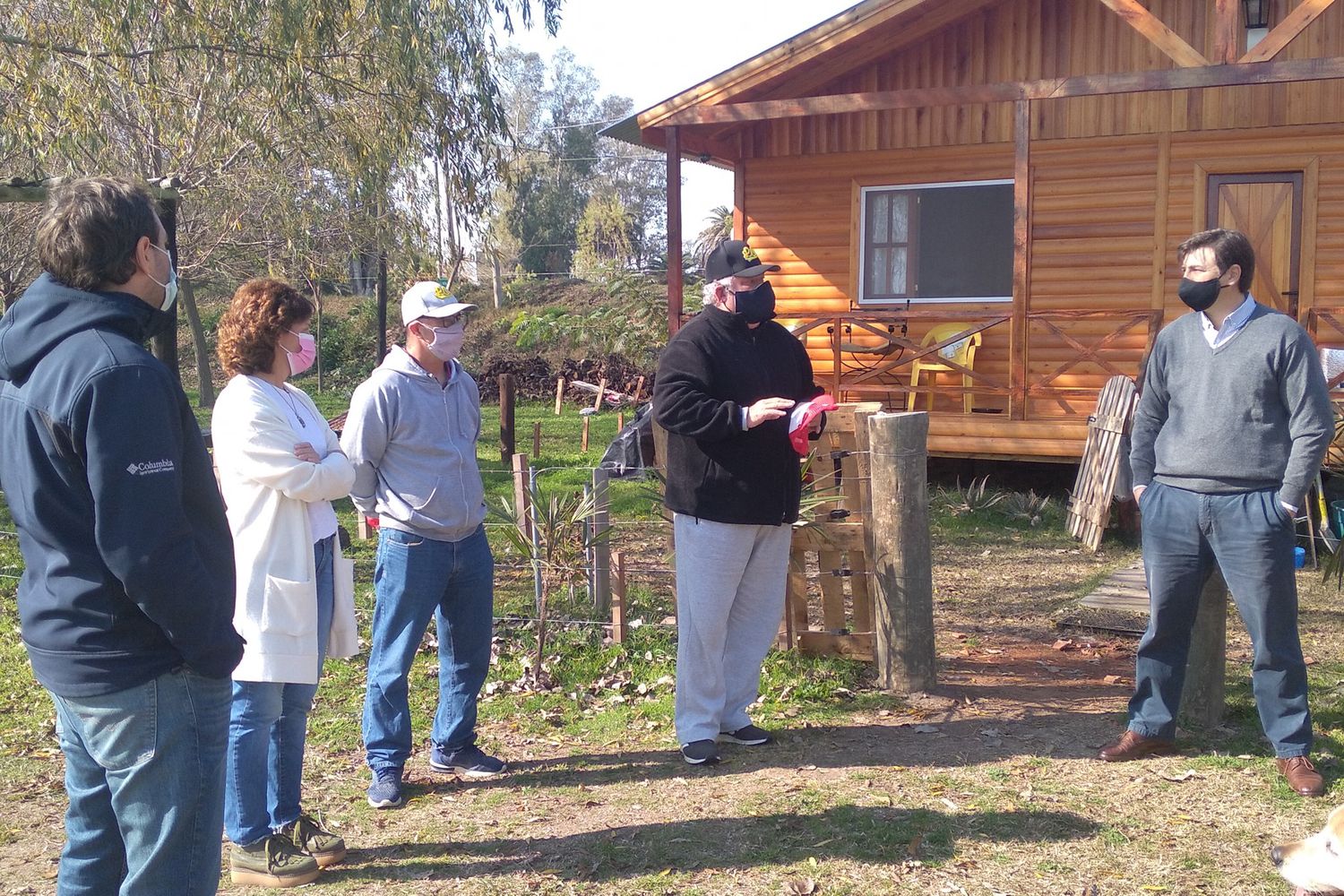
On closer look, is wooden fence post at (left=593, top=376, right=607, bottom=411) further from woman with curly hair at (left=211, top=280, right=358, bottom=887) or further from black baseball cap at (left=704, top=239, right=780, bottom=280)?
woman with curly hair at (left=211, top=280, right=358, bottom=887)

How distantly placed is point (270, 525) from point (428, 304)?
1100mm

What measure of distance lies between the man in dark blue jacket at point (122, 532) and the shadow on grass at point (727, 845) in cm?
138

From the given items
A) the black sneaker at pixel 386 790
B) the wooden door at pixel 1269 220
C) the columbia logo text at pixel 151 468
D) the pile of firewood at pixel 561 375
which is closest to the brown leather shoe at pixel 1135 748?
the black sneaker at pixel 386 790

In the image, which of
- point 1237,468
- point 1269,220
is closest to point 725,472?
point 1237,468

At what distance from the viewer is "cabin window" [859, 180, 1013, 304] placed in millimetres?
12070

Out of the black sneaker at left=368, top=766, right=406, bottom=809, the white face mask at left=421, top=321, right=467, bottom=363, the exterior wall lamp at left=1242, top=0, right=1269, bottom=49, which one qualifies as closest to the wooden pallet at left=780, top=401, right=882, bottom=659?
the white face mask at left=421, top=321, right=467, bottom=363

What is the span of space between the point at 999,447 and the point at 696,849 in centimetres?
743

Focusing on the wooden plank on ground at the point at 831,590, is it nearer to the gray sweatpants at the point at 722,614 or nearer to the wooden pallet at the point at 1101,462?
the gray sweatpants at the point at 722,614

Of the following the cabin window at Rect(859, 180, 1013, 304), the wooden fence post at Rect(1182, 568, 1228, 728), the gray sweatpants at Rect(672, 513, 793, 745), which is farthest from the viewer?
the cabin window at Rect(859, 180, 1013, 304)

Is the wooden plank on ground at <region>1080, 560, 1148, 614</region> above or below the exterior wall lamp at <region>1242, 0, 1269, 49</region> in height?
below

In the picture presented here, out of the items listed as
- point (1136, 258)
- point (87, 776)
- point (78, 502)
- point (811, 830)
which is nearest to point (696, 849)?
point (811, 830)

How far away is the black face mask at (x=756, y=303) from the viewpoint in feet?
14.9

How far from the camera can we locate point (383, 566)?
4.36 meters

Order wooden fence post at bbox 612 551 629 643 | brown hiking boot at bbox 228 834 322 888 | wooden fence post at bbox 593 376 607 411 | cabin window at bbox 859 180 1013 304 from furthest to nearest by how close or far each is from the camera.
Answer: wooden fence post at bbox 593 376 607 411
cabin window at bbox 859 180 1013 304
wooden fence post at bbox 612 551 629 643
brown hiking boot at bbox 228 834 322 888
